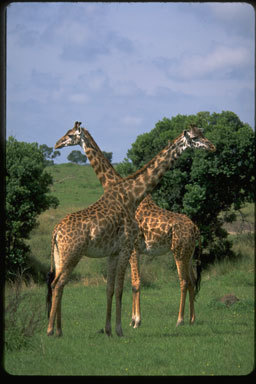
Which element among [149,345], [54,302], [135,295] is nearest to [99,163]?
[135,295]

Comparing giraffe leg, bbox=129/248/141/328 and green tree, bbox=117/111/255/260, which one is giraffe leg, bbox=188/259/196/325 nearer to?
giraffe leg, bbox=129/248/141/328

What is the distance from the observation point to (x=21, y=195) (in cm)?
1605

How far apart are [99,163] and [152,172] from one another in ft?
3.64

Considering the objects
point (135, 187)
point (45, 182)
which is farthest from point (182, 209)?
point (135, 187)

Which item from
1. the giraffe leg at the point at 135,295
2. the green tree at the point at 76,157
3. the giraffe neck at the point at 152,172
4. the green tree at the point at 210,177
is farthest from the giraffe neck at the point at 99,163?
the green tree at the point at 76,157

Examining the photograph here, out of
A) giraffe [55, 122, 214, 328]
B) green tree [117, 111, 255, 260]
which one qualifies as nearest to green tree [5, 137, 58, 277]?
green tree [117, 111, 255, 260]

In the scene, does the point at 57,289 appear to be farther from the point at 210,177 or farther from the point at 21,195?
the point at 210,177

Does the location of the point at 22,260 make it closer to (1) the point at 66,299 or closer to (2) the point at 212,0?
(1) the point at 66,299

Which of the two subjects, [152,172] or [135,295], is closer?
[152,172]

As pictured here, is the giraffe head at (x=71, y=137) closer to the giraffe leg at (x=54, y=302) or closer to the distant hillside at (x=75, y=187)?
the giraffe leg at (x=54, y=302)

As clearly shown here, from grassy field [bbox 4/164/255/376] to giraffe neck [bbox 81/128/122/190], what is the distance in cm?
259

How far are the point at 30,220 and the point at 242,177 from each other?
704 centimetres

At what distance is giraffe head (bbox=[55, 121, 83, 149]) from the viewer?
10828 mm
